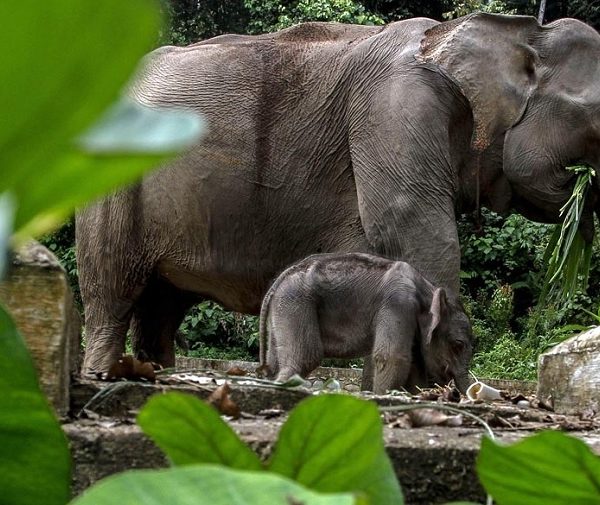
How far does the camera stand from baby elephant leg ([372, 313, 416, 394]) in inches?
193

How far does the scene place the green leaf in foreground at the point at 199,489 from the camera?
237 millimetres

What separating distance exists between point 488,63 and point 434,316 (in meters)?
1.77

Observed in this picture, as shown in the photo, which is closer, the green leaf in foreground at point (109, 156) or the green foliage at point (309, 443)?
the green leaf in foreground at point (109, 156)

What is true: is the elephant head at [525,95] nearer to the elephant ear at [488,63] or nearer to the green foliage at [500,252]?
the elephant ear at [488,63]

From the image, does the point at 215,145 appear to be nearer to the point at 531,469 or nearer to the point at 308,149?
the point at 308,149

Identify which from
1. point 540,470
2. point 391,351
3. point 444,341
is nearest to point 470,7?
point 444,341

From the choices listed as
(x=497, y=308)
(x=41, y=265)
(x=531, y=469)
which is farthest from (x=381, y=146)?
(x=497, y=308)

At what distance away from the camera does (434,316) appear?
5.07m

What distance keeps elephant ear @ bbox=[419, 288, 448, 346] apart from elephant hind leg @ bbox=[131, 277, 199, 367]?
2802 millimetres

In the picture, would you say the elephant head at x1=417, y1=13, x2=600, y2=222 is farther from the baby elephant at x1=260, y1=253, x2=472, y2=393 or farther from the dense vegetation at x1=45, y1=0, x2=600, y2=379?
the dense vegetation at x1=45, y1=0, x2=600, y2=379

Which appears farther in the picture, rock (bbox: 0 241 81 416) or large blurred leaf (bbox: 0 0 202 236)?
rock (bbox: 0 241 81 416)

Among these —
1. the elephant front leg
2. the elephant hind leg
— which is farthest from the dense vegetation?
the elephant front leg

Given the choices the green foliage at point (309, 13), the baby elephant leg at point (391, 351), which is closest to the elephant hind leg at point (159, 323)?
the baby elephant leg at point (391, 351)

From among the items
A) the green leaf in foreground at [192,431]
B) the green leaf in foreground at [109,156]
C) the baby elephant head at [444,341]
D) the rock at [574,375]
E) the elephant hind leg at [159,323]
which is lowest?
the elephant hind leg at [159,323]
